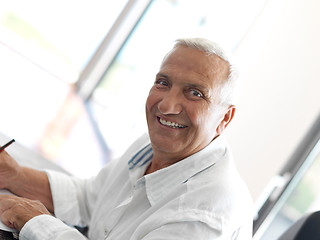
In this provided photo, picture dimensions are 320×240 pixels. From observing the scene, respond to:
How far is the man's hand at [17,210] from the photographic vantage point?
1.08 m

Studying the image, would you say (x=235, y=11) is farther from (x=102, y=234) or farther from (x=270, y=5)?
(x=102, y=234)

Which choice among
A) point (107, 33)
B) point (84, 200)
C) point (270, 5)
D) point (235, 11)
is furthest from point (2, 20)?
point (84, 200)

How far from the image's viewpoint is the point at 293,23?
165 inches

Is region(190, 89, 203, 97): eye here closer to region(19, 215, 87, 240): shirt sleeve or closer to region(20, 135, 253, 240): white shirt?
region(20, 135, 253, 240): white shirt

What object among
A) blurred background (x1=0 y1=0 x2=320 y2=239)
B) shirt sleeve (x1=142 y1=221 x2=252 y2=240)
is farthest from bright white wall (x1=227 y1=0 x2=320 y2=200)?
shirt sleeve (x1=142 y1=221 x2=252 y2=240)

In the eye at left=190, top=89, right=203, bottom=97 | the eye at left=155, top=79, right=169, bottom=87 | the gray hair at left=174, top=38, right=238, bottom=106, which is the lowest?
the eye at left=155, top=79, right=169, bottom=87

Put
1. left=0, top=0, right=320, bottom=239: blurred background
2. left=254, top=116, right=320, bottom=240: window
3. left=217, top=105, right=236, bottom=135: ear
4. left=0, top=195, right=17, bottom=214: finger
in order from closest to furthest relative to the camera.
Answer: left=0, top=195, right=17, bottom=214: finger, left=217, top=105, right=236, bottom=135: ear, left=254, top=116, right=320, bottom=240: window, left=0, top=0, right=320, bottom=239: blurred background

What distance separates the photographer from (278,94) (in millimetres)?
3996

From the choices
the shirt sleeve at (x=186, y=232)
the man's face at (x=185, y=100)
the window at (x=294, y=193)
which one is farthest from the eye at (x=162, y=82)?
the window at (x=294, y=193)

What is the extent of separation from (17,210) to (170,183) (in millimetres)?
415

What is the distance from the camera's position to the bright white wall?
12.3 feet

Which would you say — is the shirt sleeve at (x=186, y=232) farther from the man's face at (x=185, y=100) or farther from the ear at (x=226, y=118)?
the ear at (x=226, y=118)

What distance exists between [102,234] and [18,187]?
0.30 metres

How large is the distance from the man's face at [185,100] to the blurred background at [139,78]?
0.37ft
